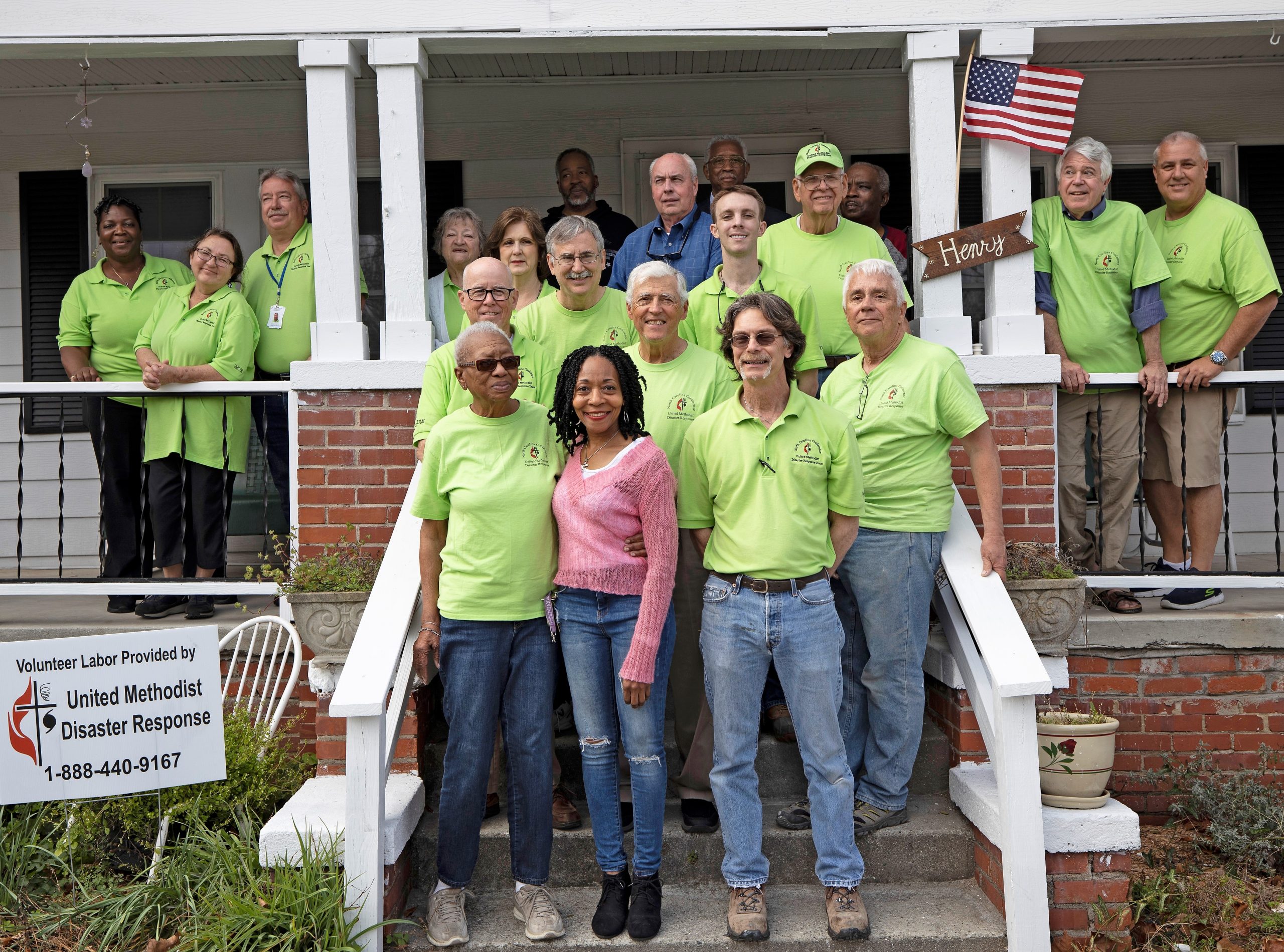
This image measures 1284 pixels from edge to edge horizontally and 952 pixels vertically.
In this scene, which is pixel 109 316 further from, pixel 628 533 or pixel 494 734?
pixel 628 533

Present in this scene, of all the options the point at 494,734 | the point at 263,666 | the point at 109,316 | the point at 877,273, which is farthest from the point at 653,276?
the point at 109,316

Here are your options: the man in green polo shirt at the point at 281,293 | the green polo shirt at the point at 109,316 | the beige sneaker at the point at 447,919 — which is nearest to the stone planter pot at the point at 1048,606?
the beige sneaker at the point at 447,919

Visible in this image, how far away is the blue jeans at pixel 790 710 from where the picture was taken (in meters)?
3.26

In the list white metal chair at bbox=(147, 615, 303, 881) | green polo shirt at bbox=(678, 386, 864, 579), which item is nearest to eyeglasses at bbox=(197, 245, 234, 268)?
white metal chair at bbox=(147, 615, 303, 881)

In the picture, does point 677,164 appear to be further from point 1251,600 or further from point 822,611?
point 1251,600

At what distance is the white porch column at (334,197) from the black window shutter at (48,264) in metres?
2.78

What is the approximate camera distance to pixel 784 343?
10.9 feet

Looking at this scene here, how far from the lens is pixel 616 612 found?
10.6 ft

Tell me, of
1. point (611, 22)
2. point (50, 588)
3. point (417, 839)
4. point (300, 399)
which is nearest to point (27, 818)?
point (50, 588)

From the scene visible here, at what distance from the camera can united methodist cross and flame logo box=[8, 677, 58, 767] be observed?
155 inches

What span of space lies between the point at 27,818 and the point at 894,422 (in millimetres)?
3526

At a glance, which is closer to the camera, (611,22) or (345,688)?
(345,688)

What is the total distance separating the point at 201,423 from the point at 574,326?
2121 millimetres

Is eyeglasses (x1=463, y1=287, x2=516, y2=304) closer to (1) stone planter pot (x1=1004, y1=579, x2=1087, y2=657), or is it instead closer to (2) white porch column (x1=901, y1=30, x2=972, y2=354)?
(2) white porch column (x1=901, y1=30, x2=972, y2=354)
